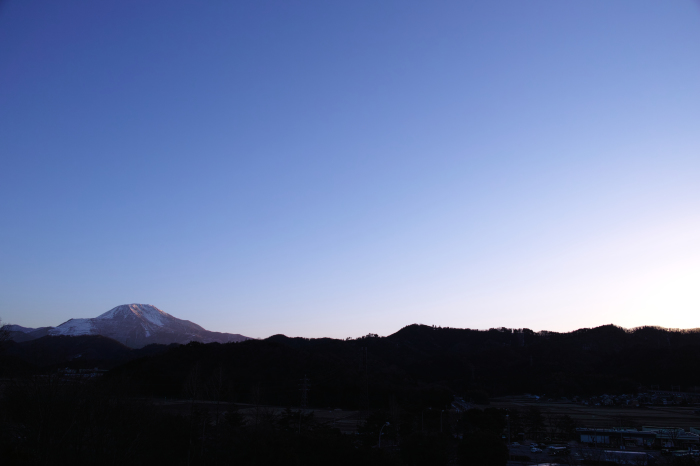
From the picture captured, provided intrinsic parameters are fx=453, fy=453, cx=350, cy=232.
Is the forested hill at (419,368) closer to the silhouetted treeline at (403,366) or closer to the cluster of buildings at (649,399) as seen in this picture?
the silhouetted treeline at (403,366)

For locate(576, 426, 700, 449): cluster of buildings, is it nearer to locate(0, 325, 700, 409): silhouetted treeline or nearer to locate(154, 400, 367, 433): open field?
locate(154, 400, 367, 433): open field

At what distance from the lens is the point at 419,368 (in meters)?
110

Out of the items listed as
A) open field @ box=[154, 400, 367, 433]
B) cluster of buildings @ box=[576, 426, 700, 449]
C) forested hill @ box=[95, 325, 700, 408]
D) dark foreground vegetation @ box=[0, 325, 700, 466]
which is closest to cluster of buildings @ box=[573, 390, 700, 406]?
forested hill @ box=[95, 325, 700, 408]

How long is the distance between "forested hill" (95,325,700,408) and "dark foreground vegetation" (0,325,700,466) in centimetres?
34

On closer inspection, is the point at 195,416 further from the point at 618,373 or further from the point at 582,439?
the point at 618,373

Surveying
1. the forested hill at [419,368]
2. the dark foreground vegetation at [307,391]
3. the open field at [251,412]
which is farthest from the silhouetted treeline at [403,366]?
the open field at [251,412]

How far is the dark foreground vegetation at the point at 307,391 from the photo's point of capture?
21312 mm

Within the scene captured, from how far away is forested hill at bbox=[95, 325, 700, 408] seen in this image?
6406 centimetres

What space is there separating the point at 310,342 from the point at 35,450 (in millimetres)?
111121

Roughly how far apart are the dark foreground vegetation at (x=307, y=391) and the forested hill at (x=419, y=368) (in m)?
0.34

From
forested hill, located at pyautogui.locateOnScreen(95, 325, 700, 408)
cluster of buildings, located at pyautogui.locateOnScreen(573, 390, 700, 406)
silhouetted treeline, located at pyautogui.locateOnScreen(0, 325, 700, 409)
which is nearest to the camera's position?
silhouetted treeline, located at pyautogui.locateOnScreen(0, 325, 700, 409)

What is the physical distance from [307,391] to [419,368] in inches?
2134

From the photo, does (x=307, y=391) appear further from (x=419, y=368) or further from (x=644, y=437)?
(x=419, y=368)

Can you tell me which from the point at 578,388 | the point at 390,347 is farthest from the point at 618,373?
the point at 390,347
